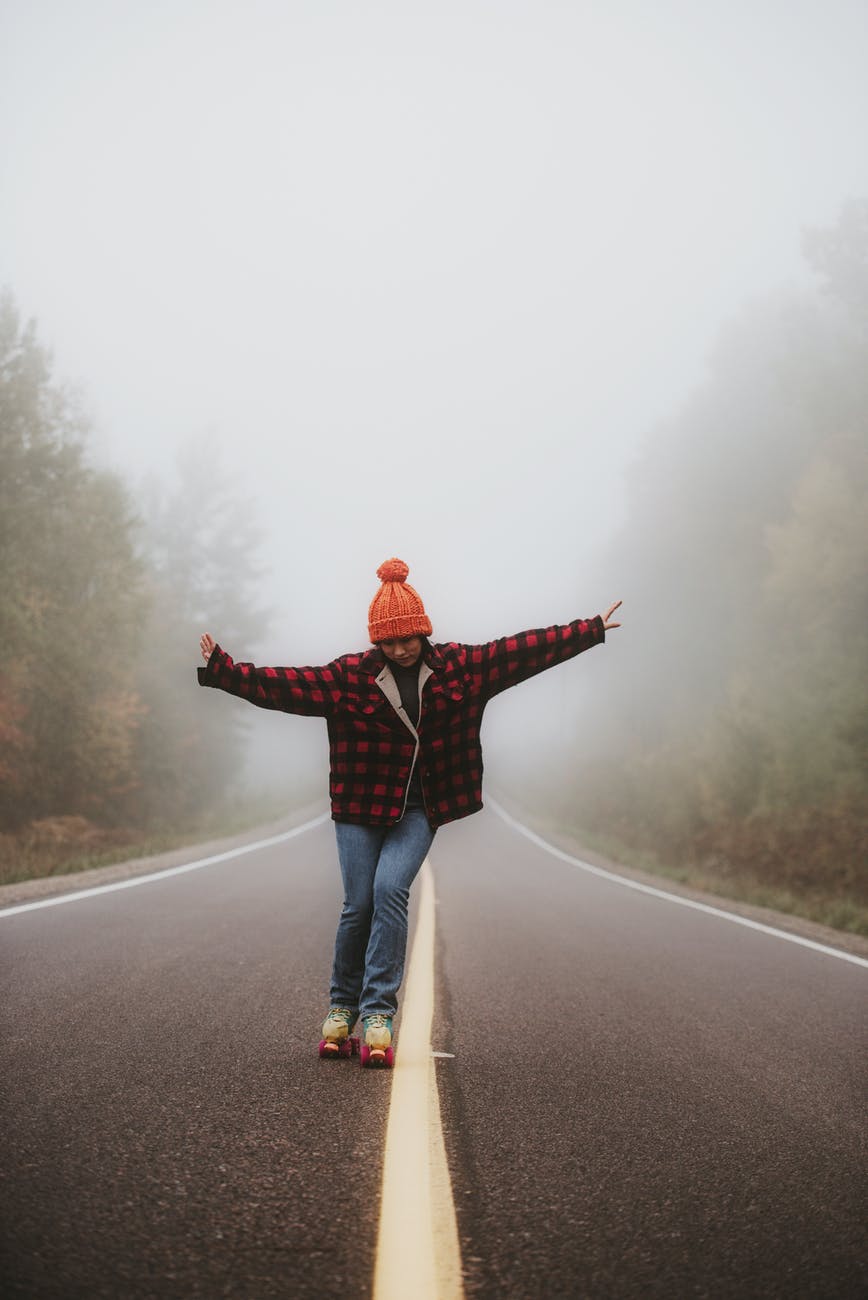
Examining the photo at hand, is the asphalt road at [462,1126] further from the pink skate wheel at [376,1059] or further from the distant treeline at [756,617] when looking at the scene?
the distant treeline at [756,617]

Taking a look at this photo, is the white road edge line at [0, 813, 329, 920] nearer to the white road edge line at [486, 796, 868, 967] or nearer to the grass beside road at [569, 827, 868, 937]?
the white road edge line at [486, 796, 868, 967]

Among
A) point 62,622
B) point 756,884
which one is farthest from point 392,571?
point 62,622

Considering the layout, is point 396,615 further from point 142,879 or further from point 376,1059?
point 142,879

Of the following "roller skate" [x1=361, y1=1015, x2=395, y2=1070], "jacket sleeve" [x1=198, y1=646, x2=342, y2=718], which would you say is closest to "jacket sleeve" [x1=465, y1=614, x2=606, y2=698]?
"jacket sleeve" [x1=198, y1=646, x2=342, y2=718]

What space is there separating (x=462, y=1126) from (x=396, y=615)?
195cm

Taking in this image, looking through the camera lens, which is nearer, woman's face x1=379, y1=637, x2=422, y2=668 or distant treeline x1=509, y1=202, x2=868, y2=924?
woman's face x1=379, y1=637, x2=422, y2=668

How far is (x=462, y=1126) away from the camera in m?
2.61

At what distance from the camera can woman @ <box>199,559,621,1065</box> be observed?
11.7 feet

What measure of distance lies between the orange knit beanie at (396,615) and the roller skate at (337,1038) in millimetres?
1581

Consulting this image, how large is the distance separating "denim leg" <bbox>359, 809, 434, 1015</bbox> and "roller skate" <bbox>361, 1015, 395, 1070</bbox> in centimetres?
4

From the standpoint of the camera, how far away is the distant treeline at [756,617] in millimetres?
16219

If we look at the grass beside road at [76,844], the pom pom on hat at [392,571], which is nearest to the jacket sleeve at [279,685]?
the pom pom on hat at [392,571]

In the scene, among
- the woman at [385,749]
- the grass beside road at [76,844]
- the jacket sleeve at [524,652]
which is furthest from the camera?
the grass beside road at [76,844]

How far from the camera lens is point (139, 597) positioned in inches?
816
